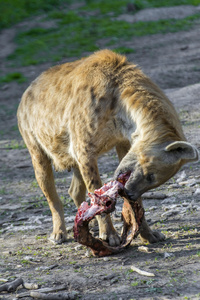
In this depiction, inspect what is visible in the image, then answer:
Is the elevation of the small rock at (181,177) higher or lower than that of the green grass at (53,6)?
lower

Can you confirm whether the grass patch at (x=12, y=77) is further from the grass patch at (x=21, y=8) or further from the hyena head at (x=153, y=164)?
the hyena head at (x=153, y=164)

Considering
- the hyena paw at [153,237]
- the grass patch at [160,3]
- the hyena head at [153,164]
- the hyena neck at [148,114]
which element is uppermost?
the hyena neck at [148,114]

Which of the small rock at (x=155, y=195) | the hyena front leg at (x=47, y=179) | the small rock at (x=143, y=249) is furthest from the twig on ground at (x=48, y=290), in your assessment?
the small rock at (x=155, y=195)

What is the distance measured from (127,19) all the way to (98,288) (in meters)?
14.4

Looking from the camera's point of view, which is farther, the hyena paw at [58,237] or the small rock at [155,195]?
the small rock at [155,195]

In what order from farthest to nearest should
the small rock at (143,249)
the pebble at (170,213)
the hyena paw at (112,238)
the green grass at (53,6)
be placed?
the green grass at (53,6) < the pebble at (170,213) < the hyena paw at (112,238) < the small rock at (143,249)

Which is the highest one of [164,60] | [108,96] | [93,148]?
[108,96]

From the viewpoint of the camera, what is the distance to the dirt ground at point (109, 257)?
3.37m

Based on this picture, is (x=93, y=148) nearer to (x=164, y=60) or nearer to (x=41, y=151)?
(x=41, y=151)

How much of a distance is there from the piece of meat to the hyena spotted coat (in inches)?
3.6

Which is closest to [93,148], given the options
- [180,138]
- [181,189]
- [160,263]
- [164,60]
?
[180,138]

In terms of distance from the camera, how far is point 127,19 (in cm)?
1684

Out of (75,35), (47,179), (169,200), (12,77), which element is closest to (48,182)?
(47,179)

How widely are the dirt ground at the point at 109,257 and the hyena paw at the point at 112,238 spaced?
4.7 inches
